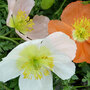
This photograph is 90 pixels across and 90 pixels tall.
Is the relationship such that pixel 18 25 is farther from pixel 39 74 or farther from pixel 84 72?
pixel 84 72

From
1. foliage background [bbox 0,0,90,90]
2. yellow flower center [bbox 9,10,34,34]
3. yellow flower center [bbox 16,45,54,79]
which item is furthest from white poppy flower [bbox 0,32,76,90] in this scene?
yellow flower center [bbox 9,10,34,34]

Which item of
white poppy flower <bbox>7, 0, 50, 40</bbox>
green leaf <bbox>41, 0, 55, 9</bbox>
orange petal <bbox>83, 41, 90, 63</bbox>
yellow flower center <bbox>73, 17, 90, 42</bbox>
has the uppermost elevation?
green leaf <bbox>41, 0, 55, 9</bbox>

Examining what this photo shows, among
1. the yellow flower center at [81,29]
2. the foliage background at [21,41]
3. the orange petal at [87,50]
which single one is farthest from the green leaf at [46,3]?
the orange petal at [87,50]

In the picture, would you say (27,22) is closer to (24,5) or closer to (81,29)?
(24,5)

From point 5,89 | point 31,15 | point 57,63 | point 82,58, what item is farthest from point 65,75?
point 31,15

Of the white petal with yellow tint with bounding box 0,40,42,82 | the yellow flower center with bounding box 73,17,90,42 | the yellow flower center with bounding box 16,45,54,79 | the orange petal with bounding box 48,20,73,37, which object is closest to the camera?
the white petal with yellow tint with bounding box 0,40,42,82

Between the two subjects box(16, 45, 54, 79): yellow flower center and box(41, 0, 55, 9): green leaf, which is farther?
box(41, 0, 55, 9): green leaf

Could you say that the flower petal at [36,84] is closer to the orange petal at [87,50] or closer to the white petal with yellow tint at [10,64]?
the white petal with yellow tint at [10,64]

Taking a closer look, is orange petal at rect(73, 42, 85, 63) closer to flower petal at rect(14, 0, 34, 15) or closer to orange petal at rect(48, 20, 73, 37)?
orange petal at rect(48, 20, 73, 37)
